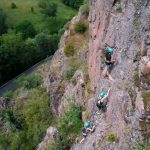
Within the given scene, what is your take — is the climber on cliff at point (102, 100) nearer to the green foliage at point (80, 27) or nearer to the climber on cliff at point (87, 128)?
the climber on cliff at point (87, 128)

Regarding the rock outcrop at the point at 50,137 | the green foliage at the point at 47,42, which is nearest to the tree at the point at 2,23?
the green foliage at the point at 47,42

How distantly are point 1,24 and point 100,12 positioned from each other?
282ft

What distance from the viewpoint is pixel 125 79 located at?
32.2 meters

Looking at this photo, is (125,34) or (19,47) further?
(19,47)

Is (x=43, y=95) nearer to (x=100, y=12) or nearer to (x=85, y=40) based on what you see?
(x=85, y=40)

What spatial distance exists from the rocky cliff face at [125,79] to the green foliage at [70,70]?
1073cm

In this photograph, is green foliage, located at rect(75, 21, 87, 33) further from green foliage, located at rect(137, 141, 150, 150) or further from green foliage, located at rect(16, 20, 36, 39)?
green foliage, located at rect(16, 20, 36, 39)

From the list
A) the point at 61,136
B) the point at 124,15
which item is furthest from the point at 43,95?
the point at 124,15

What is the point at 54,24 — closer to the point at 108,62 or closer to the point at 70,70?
the point at 70,70

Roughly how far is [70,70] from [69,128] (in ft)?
37.4

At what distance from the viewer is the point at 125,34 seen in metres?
34.9

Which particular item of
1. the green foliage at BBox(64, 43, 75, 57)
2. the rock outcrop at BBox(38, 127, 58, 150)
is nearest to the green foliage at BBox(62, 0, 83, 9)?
the green foliage at BBox(64, 43, 75, 57)

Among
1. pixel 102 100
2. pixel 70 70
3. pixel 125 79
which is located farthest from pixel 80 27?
pixel 125 79

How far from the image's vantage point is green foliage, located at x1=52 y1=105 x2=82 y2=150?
41.0 m
